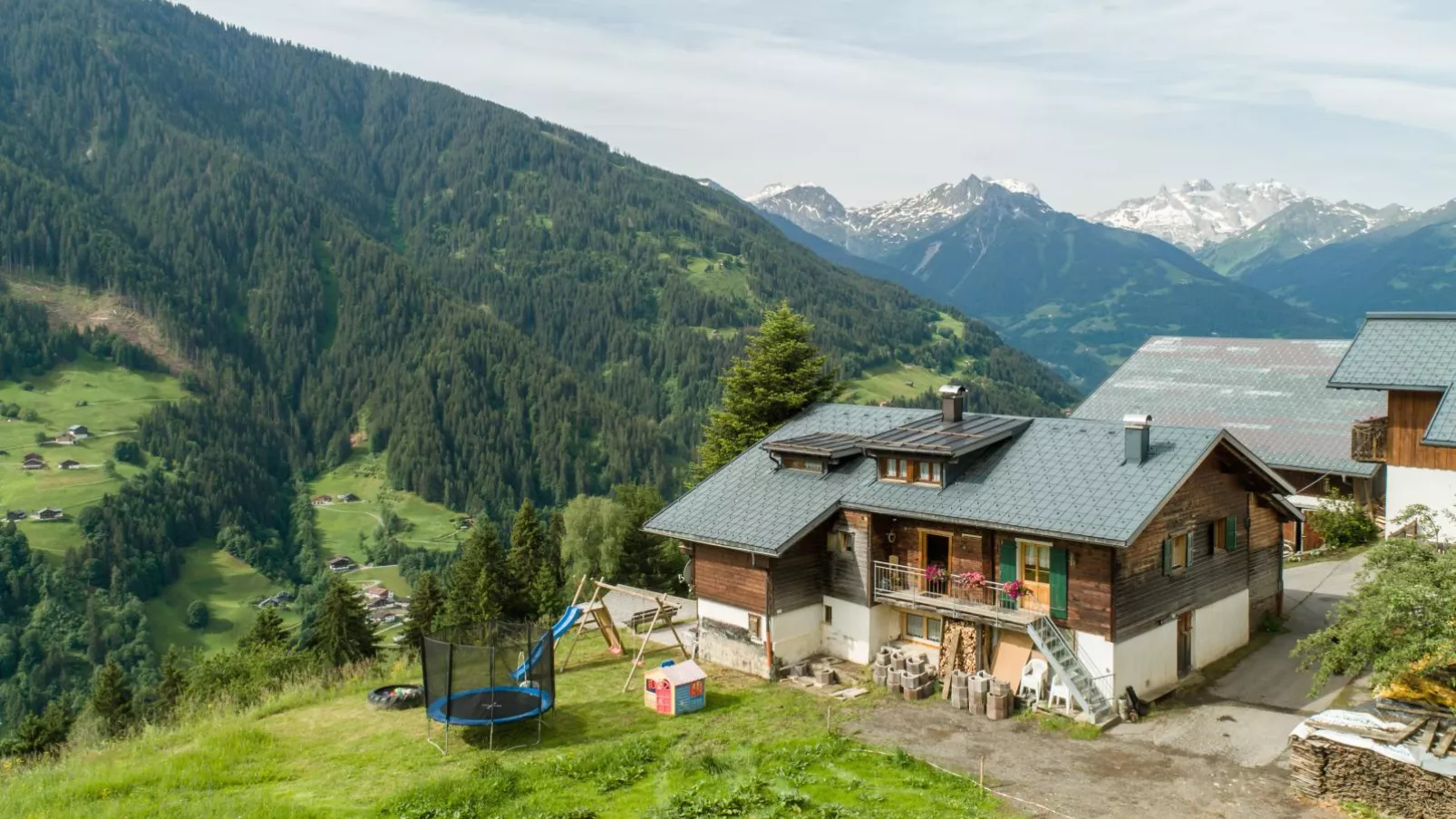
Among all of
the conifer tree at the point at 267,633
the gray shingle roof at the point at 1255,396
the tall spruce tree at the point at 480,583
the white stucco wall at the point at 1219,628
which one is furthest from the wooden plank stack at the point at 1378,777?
the conifer tree at the point at 267,633

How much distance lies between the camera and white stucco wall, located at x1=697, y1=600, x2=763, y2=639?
31.4 m

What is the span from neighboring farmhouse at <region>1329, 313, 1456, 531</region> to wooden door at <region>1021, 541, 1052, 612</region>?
15.0 meters

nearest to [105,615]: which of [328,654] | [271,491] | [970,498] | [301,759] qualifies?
[271,491]

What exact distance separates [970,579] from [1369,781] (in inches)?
431

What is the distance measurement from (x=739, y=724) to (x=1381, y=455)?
95.1 feet

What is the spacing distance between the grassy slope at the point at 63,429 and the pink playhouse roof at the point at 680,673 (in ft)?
509

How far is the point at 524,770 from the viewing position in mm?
22266

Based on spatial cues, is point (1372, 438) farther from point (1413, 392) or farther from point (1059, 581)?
point (1059, 581)

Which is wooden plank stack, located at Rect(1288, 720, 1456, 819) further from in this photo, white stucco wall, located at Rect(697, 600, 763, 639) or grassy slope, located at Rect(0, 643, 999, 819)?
white stucco wall, located at Rect(697, 600, 763, 639)

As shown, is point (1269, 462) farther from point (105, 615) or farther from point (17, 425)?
point (17, 425)

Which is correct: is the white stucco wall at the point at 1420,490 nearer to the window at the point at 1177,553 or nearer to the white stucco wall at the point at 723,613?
the window at the point at 1177,553

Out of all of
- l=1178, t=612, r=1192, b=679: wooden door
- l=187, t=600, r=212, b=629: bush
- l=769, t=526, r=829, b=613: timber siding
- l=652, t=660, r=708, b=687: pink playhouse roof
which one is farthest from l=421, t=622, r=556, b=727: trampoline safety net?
l=187, t=600, r=212, b=629: bush

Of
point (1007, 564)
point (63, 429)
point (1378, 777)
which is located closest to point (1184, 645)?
point (1007, 564)

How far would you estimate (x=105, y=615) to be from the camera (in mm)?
138000
